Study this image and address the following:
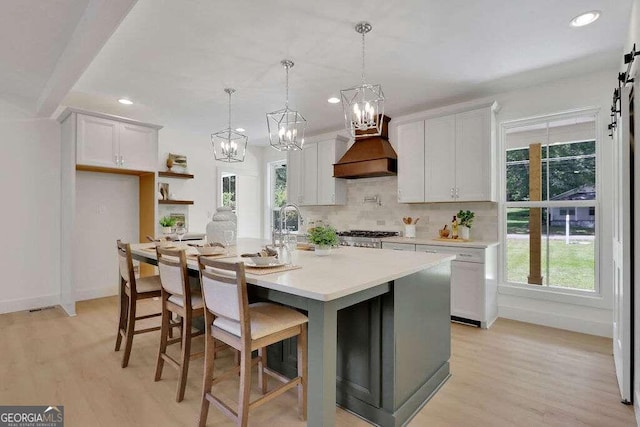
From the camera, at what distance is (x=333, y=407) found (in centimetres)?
152

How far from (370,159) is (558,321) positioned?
2.86 meters

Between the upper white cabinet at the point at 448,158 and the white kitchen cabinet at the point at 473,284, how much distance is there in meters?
0.64

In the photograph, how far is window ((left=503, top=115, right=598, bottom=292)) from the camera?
3477 mm

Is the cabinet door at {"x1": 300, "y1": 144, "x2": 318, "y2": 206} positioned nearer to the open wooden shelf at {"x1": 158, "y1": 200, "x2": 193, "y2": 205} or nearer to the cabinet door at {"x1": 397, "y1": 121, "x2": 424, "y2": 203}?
the cabinet door at {"x1": 397, "y1": 121, "x2": 424, "y2": 203}

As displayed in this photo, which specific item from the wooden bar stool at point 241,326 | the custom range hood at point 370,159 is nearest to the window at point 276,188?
the custom range hood at point 370,159

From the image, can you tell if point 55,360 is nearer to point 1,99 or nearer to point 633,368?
point 1,99

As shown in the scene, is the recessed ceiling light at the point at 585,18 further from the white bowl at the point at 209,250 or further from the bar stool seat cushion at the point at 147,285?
the bar stool seat cushion at the point at 147,285

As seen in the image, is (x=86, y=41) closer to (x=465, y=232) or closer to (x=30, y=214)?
(x=30, y=214)

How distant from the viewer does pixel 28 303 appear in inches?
160

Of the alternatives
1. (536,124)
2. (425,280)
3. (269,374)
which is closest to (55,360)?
(269,374)

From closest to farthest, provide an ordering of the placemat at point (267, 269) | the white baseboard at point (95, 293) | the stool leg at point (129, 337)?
1. the placemat at point (267, 269)
2. the stool leg at point (129, 337)
3. the white baseboard at point (95, 293)

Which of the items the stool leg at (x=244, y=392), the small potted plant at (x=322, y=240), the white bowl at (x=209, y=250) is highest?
the small potted plant at (x=322, y=240)

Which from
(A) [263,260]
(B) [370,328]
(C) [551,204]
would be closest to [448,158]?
(C) [551,204]

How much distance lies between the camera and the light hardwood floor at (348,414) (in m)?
1.96
